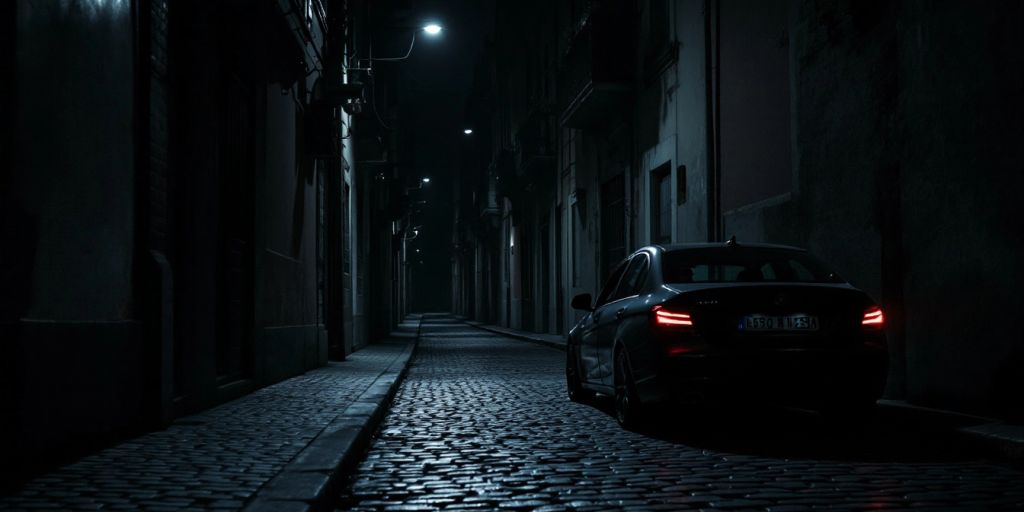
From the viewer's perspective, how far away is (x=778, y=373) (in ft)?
22.3

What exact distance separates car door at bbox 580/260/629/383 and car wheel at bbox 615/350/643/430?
803 millimetres

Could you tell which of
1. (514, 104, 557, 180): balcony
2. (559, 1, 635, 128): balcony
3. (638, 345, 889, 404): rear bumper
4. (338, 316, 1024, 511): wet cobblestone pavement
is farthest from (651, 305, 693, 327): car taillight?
(514, 104, 557, 180): balcony

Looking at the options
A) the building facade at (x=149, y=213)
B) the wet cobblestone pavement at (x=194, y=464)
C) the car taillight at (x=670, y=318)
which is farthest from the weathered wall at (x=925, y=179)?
the building facade at (x=149, y=213)

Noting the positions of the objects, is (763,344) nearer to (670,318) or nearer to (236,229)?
(670,318)

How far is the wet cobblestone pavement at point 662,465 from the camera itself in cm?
498

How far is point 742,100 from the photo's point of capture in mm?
13406

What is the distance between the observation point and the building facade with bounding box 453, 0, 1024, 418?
752 centimetres

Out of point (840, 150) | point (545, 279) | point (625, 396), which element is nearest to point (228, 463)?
point (625, 396)

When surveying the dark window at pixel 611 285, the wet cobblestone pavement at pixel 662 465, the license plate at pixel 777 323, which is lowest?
the wet cobblestone pavement at pixel 662 465

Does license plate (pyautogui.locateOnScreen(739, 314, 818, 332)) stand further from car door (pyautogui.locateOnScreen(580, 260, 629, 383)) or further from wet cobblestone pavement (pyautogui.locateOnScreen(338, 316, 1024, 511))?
car door (pyautogui.locateOnScreen(580, 260, 629, 383))

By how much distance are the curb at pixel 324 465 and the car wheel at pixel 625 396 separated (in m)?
1.94

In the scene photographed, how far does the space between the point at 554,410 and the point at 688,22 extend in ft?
26.8

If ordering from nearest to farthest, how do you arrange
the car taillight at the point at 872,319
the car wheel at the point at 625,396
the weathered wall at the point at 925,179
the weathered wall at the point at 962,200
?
the car taillight at the point at 872,319, the weathered wall at the point at 962,200, the weathered wall at the point at 925,179, the car wheel at the point at 625,396

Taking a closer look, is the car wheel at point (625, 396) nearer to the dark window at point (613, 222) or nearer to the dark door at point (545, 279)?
the dark window at point (613, 222)
